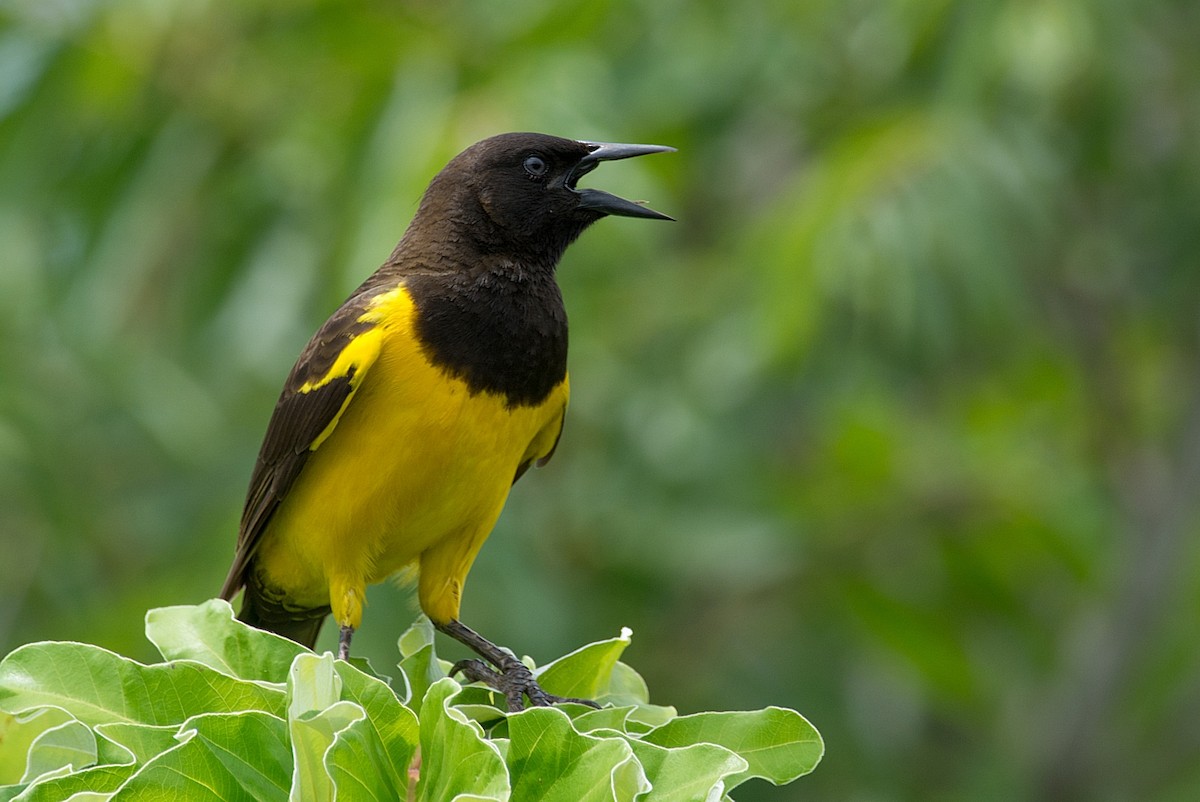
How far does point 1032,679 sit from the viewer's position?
8.23 meters

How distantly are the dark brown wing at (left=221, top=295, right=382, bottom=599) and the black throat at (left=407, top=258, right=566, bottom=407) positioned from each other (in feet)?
0.48

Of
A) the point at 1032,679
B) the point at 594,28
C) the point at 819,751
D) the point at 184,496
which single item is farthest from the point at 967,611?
the point at 819,751

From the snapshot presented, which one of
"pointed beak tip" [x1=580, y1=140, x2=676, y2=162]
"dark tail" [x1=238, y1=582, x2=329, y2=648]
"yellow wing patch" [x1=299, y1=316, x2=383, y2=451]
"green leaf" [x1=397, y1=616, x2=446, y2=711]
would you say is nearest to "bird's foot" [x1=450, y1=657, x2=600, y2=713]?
"green leaf" [x1=397, y1=616, x2=446, y2=711]

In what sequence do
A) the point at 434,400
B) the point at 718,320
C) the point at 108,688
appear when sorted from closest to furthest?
the point at 108,688, the point at 434,400, the point at 718,320

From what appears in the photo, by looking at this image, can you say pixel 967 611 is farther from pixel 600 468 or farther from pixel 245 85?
pixel 245 85

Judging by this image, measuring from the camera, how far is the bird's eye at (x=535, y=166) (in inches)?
157

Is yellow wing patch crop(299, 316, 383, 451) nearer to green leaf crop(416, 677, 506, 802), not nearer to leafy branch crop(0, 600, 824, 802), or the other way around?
leafy branch crop(0, 600, 824, 802)

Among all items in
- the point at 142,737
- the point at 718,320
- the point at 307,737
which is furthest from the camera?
the point at 718,320

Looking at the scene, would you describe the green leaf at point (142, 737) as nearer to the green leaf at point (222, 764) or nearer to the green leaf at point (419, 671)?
the green leaf at point (222, 764)

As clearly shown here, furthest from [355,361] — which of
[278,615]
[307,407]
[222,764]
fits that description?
[222,764]

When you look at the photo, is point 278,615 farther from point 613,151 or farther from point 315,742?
point 315,742

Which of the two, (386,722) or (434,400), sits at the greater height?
(434,400)

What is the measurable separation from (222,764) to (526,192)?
205 centimetres

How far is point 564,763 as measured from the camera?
7.33 feet
